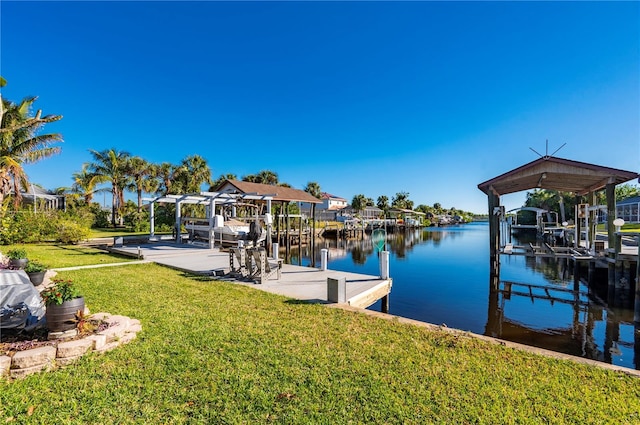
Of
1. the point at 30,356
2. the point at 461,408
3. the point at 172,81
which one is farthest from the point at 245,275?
the point at 172,81

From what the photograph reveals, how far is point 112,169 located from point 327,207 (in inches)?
1577

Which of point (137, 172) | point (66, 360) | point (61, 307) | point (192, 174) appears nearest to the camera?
point (66, 360)

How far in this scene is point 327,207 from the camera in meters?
64.6

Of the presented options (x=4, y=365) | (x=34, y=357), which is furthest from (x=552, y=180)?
(x=4, y=365)

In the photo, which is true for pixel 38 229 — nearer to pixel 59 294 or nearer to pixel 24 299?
pixel 24 299

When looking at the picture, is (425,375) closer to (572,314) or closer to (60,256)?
(572,314)

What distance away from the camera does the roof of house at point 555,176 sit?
10867 millimetres

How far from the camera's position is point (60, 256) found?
12.3 metres

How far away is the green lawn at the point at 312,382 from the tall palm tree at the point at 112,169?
3441 centimetres

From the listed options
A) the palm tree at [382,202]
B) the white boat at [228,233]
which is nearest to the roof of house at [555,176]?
the white boat at [228,233]

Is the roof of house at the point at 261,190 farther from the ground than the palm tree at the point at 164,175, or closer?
closer

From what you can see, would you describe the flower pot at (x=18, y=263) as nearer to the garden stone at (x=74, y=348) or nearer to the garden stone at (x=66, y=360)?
the garden stone at (x=74, y=348)

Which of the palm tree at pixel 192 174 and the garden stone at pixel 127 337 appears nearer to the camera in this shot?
the garden stone at pixel 127 337

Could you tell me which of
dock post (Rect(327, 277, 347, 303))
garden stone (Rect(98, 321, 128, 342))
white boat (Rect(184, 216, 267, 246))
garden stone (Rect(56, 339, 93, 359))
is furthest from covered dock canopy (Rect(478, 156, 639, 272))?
garden stone (Rect(56, 339, 93, 359))
